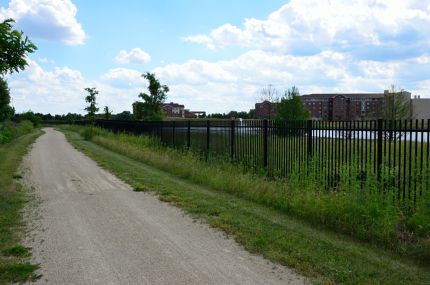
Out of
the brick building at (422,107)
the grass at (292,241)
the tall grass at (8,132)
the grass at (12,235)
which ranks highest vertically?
the brick building at (422,107)

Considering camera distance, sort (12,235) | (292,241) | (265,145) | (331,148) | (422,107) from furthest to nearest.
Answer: (422,107) < (265,145) < (331,148) < (12,235) < (292,241)

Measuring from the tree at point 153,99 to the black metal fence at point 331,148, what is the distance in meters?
18.9

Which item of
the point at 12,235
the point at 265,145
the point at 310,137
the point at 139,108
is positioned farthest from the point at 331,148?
the point at 139,108

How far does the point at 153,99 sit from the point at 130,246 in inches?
1272

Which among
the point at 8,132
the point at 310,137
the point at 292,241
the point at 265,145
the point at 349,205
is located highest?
the point at 310,137

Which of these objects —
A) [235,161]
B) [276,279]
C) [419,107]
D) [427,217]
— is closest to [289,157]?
[235,161]

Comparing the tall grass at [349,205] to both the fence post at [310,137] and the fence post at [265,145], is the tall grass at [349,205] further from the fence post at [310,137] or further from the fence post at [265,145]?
the fence post at [265,145]

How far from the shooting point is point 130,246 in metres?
6.30

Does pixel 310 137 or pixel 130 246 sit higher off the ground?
pixel 310 137

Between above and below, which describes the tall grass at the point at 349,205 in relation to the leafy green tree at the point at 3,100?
below

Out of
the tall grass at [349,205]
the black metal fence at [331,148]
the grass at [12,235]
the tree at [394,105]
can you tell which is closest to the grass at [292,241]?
the tall grass at [349,205]

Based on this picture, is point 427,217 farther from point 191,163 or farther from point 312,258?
point 191,163

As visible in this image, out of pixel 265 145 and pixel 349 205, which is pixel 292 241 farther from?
pixel 265 145

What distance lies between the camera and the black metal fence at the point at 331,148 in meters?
7.84
